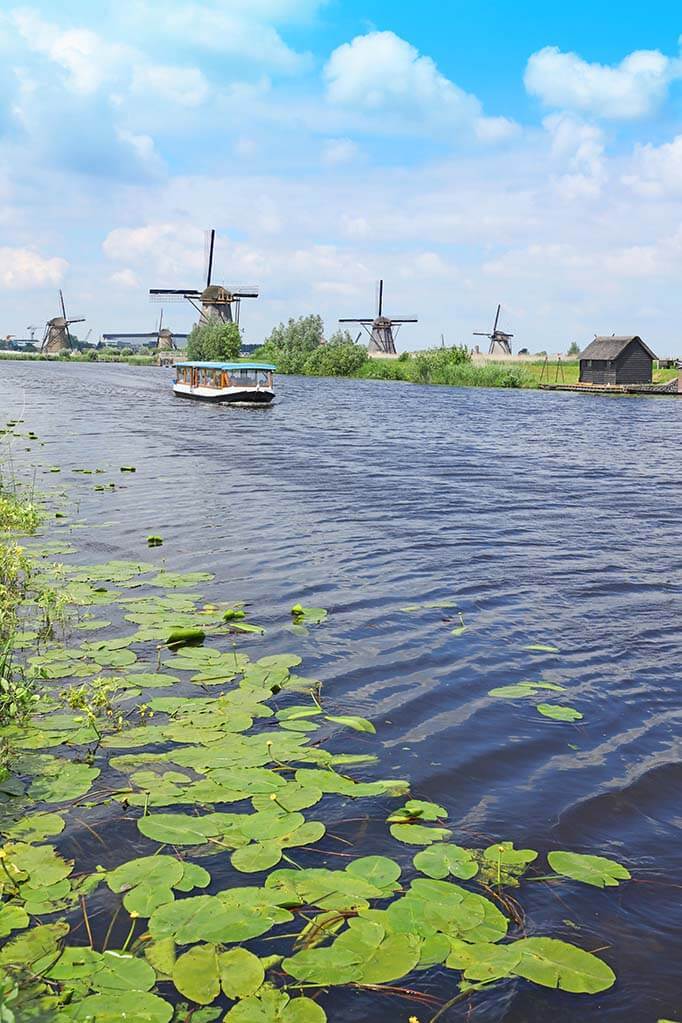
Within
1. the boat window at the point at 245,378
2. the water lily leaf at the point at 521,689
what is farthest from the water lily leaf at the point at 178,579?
the boat window at the point at 245,378

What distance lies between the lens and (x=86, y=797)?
15.3ft

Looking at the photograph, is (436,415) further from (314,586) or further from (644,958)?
(644,958)

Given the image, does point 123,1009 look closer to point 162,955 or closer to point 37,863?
point 162,955

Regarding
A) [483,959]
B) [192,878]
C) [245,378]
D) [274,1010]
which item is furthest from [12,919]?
[245,378]

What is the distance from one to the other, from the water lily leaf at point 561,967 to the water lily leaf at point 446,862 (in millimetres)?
547

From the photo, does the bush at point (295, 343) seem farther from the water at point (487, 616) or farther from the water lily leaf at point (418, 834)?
the water lily leaf at point (418, 834)

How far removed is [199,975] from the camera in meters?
3.18

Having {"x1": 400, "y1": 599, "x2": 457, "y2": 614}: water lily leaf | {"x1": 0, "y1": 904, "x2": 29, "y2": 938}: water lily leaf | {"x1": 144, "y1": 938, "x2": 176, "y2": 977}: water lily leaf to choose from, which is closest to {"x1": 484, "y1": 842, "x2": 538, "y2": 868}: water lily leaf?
{"x1": 144, "y1": 938, "x2": 176, "y2": 977}: water lily leaf

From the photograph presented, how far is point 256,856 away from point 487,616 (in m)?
4.82

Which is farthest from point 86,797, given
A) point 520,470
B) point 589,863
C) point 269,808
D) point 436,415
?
point 436,415

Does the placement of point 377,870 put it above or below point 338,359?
below

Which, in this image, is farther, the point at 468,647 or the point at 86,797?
the point at 468,647

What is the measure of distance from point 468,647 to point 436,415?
102ft

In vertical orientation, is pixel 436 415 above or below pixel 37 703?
above
